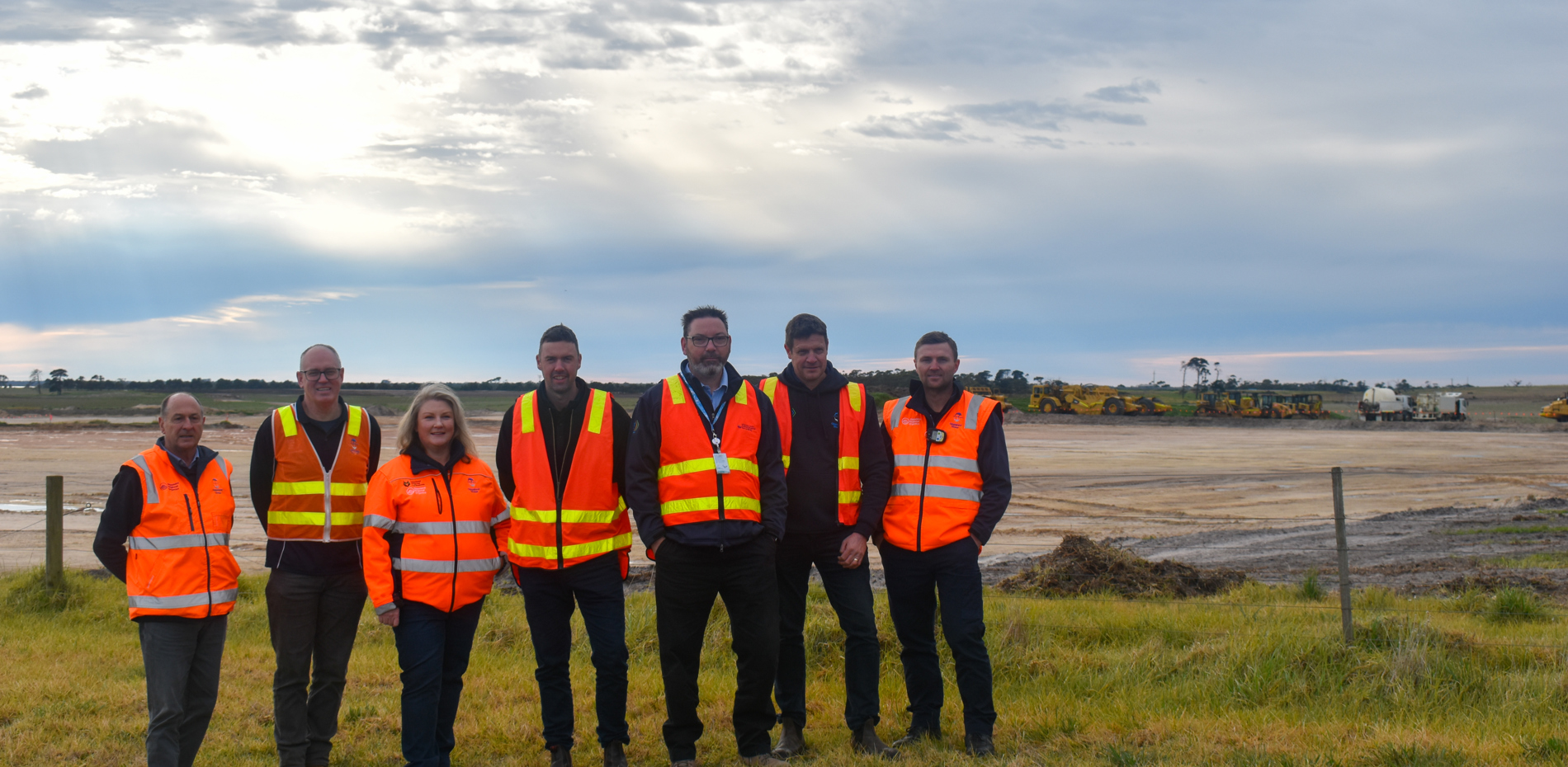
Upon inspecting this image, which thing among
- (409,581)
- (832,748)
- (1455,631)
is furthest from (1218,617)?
(409,581)

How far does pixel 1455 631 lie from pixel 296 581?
277 inches

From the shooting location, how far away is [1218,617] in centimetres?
729

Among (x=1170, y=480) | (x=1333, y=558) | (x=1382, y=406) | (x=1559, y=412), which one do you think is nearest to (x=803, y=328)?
(x=1333, y=558)

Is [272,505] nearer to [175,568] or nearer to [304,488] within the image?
[304,488]

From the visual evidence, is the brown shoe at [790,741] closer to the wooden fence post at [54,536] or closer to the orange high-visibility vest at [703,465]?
the orange high-visibility vest at [703,465]

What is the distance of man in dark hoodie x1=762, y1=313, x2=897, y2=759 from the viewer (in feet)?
15.9

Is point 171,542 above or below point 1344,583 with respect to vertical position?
above

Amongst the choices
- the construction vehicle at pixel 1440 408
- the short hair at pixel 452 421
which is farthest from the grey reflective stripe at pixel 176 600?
the construction vehicle at pixel 1440 408

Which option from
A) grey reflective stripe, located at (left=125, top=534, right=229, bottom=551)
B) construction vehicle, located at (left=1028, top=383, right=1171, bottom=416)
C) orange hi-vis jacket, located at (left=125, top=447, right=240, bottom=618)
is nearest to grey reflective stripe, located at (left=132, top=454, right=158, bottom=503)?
orange hi-vis jacket, located at (left=125, top=447, right=240, bottom=618)

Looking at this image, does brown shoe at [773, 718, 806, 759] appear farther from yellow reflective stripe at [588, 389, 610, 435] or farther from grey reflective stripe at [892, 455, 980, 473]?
yellow reflective stripe at [588, 389, 610, 435]

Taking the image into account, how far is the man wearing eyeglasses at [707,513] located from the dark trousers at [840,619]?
252 millimetres

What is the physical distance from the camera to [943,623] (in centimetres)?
498

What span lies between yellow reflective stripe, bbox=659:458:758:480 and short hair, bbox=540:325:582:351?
2.62 feet

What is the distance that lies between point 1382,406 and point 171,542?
70658mm
